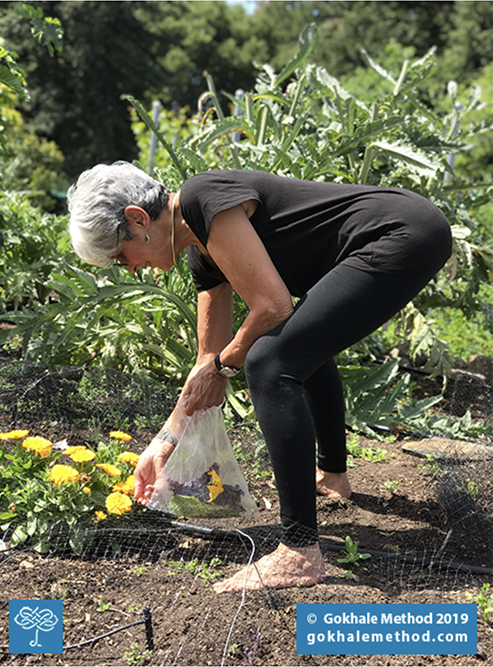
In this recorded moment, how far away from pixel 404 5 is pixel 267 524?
79.9 ft

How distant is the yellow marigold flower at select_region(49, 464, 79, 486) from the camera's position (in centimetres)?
181

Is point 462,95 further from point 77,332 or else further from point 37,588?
point 37,588

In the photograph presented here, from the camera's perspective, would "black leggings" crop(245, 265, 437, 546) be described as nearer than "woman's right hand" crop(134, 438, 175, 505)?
Yes

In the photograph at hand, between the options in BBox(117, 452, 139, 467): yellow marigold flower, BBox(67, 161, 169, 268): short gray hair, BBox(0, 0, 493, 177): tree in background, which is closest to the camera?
BBox(67, 161, 169, 268): short gray hair

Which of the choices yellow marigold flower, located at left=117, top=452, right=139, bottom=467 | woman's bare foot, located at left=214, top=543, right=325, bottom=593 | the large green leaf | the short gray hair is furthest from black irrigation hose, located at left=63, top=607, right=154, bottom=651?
the large green leaf

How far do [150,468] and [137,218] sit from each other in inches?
31.2

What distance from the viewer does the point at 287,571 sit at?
1.67m

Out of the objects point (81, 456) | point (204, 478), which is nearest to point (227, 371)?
point (204, 478)

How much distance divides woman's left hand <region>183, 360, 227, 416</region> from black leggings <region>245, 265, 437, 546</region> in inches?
9.6

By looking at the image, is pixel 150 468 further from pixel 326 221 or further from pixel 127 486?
pixel 326 221

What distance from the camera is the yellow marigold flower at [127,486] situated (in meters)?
1.91

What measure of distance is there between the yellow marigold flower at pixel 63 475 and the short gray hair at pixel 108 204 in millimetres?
624

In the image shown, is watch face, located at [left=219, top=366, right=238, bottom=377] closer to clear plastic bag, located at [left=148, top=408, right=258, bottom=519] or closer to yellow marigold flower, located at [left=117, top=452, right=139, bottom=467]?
clear plastic bag, located at [left=148, top=408, right=258, bottom=519]

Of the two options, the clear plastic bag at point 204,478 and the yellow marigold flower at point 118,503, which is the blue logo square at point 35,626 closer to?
the yellow marigold flower at point 118,503
